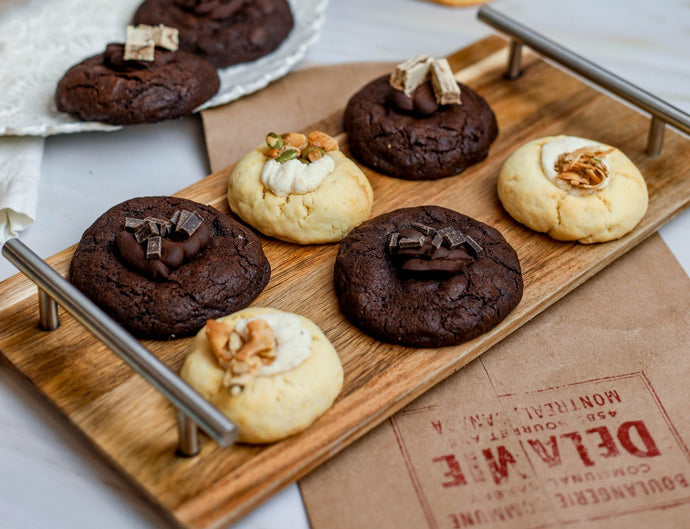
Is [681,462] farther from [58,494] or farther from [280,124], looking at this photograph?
[280,124]

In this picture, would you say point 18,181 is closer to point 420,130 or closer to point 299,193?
point 299,193

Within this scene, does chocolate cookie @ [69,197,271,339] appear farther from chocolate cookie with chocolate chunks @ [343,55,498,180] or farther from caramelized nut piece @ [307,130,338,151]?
chocolate cookie with chocolate chunks @ [343,55,498,180]

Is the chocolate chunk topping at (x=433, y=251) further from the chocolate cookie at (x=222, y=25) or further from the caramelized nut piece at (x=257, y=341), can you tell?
the chocolate cookie at (x=222, y=25)

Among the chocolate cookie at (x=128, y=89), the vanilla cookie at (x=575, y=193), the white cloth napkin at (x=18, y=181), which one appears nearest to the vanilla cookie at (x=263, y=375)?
the vanilla cookie at (x=575, y=193)

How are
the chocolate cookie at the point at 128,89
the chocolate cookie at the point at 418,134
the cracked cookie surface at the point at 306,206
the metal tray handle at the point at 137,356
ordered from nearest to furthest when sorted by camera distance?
1. the metal tray handle at the point at 137,356
2. the cracked cookie surface at the point at 306,206
3. the chocolate cookie at the point at 418,134
4. the chocolate cookie at the point at 128,89

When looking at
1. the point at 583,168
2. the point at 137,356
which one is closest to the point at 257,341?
the point at 137,356

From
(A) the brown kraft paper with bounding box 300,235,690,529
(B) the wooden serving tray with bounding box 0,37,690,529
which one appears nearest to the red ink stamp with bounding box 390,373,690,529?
(A) the brown kraft paper with bounding box 300,235,690,529

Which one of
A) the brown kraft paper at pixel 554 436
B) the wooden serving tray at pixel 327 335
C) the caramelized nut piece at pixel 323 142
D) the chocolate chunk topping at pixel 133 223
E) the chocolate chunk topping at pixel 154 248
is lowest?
the brown kraft paper at pixel 554 436
